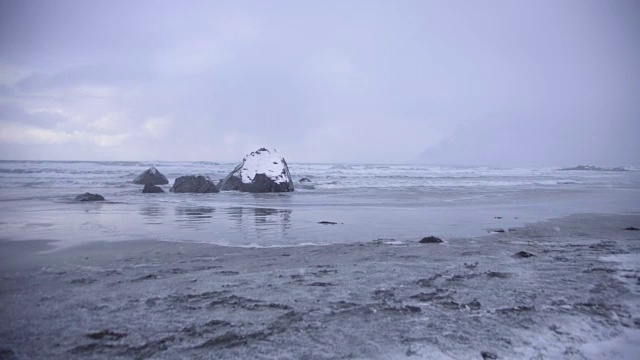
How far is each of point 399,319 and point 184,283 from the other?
1.92 meters

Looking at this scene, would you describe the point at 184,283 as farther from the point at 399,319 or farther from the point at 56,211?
the point at 56,211

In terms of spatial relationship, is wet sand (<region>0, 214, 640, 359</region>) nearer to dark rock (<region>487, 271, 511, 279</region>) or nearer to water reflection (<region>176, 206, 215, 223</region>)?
dark rock (<region>487, 271, 511, 279</region>)

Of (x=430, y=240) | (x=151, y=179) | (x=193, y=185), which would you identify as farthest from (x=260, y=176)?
(x=430, y=240)

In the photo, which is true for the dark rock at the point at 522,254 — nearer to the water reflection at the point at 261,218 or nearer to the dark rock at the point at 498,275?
the dark rock at the point at 498,275

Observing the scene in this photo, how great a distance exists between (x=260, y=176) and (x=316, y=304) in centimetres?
1365

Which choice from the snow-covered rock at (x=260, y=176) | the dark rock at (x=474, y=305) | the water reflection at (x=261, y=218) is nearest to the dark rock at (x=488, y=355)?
the dark rock at (x=474, y=305)

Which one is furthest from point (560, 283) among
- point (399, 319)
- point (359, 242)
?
point (359, 242)

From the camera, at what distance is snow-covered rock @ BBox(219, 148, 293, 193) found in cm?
1606

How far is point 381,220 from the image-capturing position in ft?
26.3

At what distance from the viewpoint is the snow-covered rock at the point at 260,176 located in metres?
16.1

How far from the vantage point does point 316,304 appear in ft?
9.16

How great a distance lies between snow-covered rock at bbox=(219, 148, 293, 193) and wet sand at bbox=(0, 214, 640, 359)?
1124 centimetres

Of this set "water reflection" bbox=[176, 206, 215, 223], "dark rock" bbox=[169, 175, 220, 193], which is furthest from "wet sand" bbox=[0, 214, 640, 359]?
"dark rock" bbox=[169, 175, 220, 193]

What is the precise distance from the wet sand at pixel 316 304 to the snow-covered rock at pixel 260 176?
11244 millimetres
